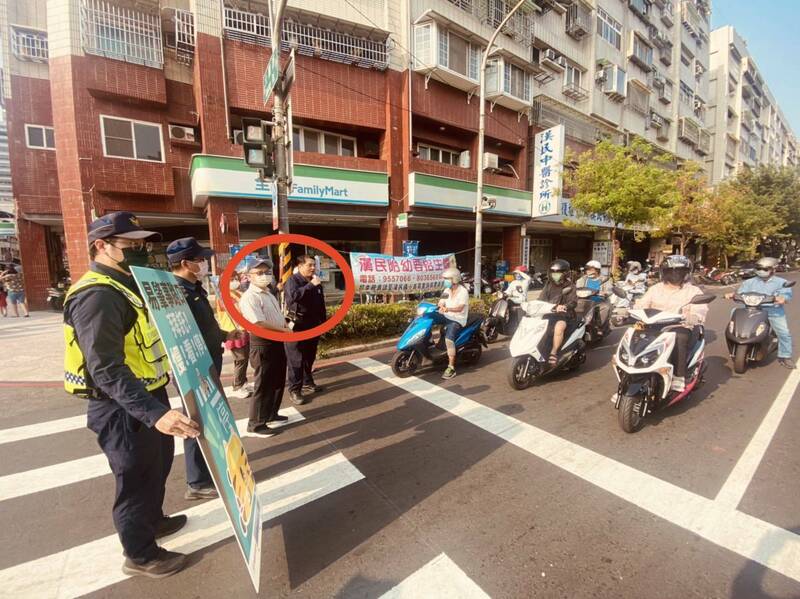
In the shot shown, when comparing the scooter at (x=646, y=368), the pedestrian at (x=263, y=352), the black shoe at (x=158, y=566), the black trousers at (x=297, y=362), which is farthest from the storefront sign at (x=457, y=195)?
the black shoe at (x=158, y=566)

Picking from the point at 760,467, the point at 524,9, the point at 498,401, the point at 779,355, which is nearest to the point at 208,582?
the point at 498,401

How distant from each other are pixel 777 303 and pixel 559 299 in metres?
3.52

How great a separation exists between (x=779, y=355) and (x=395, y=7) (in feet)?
48.4

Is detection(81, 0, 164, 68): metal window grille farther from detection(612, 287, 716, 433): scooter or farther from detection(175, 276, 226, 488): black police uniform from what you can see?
detection(612, 287, 716, 433): scooter

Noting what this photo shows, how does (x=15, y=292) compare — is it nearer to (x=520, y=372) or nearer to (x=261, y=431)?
(x=261, y=431)

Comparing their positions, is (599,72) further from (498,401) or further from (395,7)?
(498,401)

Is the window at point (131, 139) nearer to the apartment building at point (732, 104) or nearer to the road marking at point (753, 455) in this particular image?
the road marking at point (753, 455)

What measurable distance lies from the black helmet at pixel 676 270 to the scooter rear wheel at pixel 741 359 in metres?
2.22

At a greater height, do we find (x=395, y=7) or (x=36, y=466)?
(x=395, y=7)

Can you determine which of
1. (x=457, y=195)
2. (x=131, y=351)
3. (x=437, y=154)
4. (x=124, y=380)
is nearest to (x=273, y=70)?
(x=131, y=351)

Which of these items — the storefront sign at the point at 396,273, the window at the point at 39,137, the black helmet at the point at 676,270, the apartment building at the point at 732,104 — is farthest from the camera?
the apartment building at the point at 732,104

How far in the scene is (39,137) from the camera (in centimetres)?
1208

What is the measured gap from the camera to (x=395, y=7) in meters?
12.6

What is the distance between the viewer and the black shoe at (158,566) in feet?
6.59
